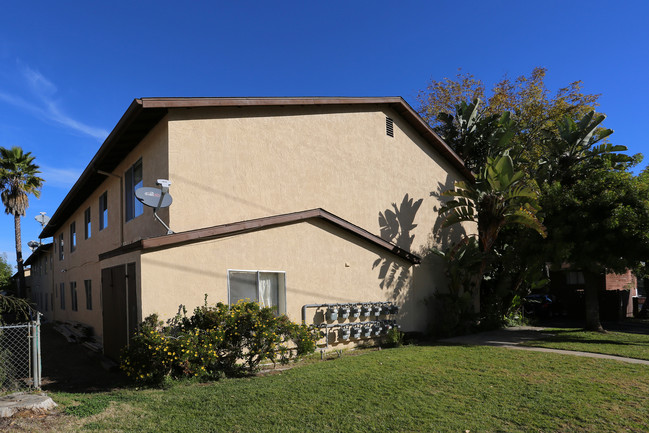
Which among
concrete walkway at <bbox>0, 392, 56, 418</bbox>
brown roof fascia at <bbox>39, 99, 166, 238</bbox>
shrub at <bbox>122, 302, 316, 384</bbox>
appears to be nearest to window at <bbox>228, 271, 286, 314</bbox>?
shrub at <bbox>122, 302, 316, 384</bbox>

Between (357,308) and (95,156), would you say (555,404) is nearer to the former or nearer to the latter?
(357,308)

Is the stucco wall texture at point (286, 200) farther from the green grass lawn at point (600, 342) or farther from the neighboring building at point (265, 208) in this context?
the green grass lawn at point (600, 342)

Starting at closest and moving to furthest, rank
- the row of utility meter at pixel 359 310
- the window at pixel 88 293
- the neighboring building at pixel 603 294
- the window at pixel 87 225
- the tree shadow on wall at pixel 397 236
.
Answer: the row of utility meter at pixel 359 310 → the tree shadow on wall at pixel 397 236 → the window at pixel 88 293 → the window at pixel 87 225 → the neighboring building at pixel 603 294

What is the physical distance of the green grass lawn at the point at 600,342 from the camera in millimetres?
11055

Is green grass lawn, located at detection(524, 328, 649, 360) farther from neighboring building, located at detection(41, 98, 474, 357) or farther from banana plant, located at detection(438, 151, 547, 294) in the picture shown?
neighboring building, located at detection(41, 98, 474, 357)

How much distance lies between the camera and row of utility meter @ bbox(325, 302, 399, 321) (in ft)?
37.5

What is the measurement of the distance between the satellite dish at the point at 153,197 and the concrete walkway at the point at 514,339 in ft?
28.9

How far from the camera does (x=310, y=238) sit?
11.5m

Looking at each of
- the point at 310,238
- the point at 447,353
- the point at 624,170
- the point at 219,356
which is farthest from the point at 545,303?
the point at 219,356

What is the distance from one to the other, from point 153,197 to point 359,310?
6.19 m

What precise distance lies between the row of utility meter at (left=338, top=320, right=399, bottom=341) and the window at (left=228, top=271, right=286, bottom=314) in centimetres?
193

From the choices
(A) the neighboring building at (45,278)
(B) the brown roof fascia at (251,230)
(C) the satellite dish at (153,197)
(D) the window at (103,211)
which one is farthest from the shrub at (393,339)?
(A) the neighboring building at (45,278)

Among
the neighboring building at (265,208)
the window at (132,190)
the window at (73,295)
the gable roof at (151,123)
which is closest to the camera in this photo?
the neighboring building at (265,208)

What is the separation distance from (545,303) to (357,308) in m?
13.8
